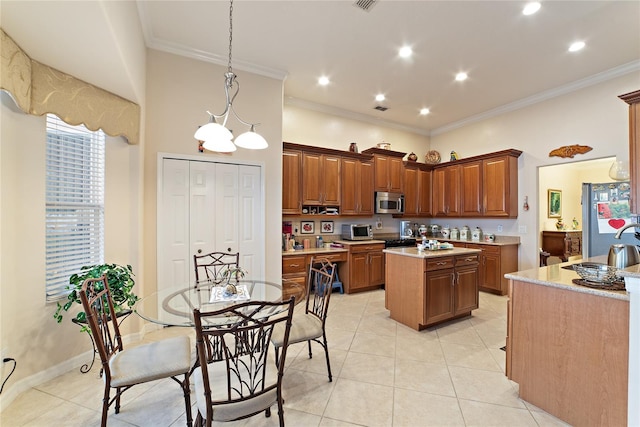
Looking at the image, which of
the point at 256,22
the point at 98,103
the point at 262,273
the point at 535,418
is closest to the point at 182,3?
the point at 256,22

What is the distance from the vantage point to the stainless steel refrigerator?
156 inches

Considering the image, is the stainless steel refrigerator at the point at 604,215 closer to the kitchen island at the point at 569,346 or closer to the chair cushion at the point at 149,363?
the kitchen island at the point at 569,346

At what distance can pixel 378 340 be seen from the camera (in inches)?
117

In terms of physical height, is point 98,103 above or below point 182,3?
below

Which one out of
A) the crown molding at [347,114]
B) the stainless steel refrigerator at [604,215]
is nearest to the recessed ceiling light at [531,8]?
the stainless steel refrigerator at [604,215]

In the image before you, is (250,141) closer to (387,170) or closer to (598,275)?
(598,275)

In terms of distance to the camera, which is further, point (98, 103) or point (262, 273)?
point (262, 273)

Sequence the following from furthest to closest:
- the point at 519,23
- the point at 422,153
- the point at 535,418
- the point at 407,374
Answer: the point at 422,153 < the point at 519,23 < the point at 407,374 < the point at 535,418

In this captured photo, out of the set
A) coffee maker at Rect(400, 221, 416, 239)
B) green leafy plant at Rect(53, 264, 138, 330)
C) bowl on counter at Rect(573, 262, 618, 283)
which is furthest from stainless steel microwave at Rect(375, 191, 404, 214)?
green leafy plant at Rect(53, 264, 138, 330)

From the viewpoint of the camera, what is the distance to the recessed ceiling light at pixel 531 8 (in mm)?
2590

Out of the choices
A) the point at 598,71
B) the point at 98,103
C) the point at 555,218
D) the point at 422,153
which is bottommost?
the point at 555,218

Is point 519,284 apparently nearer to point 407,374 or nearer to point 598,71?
point 407,374

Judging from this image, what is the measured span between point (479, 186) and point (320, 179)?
3033 mm

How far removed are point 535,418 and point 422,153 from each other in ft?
18.2
